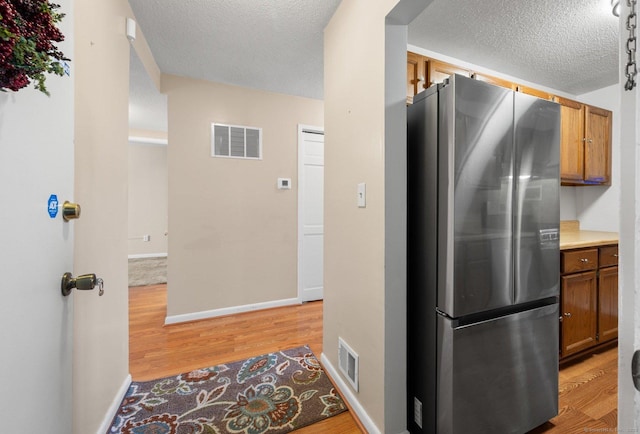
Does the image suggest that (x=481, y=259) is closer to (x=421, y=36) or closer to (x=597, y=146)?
(x=421, y=36)

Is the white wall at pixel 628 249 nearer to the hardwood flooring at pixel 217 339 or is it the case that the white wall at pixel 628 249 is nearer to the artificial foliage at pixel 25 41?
the artificial foliage at pixel 25 41

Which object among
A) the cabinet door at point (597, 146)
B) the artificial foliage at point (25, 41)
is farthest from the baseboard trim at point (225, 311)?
the cabinet door at point (597, 146)

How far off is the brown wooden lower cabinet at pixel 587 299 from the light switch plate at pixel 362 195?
65.2 inches

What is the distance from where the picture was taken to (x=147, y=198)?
5.39m

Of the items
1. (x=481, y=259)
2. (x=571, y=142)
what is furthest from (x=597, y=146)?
(x=481, y=259)

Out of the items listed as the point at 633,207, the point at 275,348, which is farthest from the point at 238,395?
the point at 633,207

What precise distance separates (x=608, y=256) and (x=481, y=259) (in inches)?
74.2

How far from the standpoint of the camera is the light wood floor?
1529mm

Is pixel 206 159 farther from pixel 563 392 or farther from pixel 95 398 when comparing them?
pixel 563 392

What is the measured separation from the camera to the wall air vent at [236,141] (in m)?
2.90

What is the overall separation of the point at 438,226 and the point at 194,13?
6.93ft

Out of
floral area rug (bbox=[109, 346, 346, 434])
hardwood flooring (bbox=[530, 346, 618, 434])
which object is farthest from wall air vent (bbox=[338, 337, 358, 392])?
hardwood flooring (bbox=[530, 346, 618, 434])

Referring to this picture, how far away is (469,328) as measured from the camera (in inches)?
48.3

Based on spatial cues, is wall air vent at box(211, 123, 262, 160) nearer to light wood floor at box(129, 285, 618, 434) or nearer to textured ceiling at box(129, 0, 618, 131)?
textured ceiling at box(129, 0, 618, 131)
